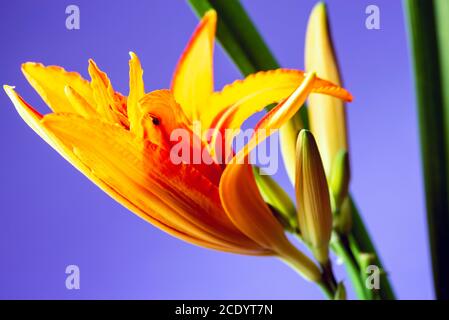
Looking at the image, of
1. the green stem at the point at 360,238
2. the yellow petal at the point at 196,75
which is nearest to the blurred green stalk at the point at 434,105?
the green stem at the point at 360,238

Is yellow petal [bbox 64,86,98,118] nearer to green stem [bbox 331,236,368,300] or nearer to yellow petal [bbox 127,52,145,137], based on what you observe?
yellow petal [bbox 127,52,145,137]

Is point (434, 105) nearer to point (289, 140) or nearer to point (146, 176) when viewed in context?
point (289, 140)

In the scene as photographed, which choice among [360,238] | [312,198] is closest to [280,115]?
[312,198]

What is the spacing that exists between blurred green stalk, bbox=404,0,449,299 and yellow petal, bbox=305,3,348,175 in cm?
7

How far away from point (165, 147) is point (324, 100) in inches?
6.4

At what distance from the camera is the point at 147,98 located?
351 millimetres

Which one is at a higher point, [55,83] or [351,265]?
[55,83]

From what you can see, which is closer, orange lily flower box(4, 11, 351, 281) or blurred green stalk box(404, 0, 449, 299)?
orange lily flower box(4, 11, 351, 281)

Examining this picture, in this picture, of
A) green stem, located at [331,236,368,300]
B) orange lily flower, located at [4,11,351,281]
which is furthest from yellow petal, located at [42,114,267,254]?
green stem, located at [331,236,368,300]

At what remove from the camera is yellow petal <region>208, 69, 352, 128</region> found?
1.27 feet

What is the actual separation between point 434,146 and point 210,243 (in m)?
0.21

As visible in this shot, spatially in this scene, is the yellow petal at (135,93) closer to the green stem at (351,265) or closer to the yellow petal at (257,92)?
the yellow petal at (257,92)

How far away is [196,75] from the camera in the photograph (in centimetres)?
43
